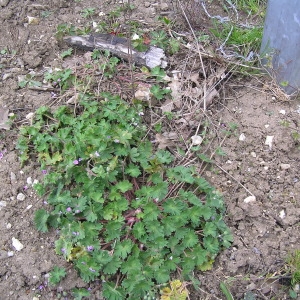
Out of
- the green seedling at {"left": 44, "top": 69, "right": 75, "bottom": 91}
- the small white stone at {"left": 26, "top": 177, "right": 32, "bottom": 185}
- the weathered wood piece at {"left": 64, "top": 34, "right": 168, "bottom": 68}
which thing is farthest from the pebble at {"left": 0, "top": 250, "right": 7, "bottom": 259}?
the weathered wood piece at {"left": 64, "top": 34, "right": 168, "bottom": 68}

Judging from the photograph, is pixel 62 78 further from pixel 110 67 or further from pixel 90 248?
pixel 90 248

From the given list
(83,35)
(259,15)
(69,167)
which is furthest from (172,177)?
(259,15)

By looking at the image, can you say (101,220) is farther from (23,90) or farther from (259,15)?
(259,15)

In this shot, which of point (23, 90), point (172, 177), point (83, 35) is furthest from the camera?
point (83, 35)

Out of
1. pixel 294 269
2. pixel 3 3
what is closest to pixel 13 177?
pixel 3 3

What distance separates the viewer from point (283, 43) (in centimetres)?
317

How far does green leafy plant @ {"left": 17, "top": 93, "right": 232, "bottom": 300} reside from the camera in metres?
2.59

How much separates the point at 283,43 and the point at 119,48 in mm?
1225

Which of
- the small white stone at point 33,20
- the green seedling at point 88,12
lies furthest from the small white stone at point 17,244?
the green seedling at point 88,12

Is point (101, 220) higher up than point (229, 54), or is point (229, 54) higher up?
point (229, 54)

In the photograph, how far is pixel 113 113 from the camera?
120 inches

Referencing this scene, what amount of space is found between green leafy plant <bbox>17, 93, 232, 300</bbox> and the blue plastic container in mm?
1081

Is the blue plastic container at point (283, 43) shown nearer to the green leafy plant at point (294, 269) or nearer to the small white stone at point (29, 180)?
the green leafy plant at point (294, 269)

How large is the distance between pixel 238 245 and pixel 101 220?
34.0 inches
